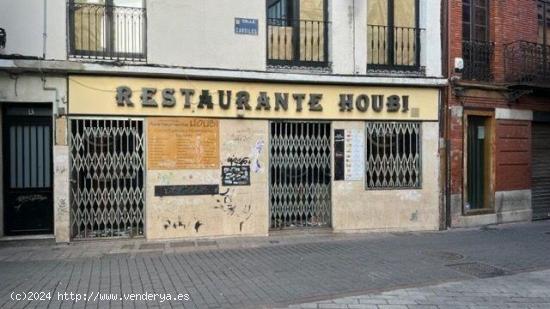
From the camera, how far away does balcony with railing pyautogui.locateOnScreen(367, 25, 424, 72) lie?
11.6 meters

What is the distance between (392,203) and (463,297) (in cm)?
517

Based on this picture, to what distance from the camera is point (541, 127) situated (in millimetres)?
13586

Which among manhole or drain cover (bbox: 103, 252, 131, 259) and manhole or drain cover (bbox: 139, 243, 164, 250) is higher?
manhole or drain cover (bbox: 139, 243, 164, 250)

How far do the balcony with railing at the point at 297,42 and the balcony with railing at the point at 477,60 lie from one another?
3919mm

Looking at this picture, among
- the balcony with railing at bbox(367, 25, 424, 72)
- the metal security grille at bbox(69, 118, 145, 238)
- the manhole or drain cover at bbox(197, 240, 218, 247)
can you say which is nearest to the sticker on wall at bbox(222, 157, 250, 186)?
the manhole or drain cover at bbox(197, 240, 218, 247)

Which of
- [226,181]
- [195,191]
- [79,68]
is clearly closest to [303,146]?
[226,181]

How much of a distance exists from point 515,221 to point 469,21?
5.55 metres

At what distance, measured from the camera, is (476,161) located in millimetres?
12586

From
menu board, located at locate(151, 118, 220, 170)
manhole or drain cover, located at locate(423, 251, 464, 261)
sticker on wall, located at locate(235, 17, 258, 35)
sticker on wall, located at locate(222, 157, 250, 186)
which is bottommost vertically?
manhole or drain cover, located at locate(423, 251, 464, 261)

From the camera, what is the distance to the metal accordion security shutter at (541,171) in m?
13.4

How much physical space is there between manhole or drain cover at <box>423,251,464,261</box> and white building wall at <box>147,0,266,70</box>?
210 inches

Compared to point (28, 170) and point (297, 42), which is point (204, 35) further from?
point (28, 170)

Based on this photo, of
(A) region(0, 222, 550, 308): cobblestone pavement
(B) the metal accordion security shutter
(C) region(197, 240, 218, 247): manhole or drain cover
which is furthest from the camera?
(B) the metal accordion security shutter

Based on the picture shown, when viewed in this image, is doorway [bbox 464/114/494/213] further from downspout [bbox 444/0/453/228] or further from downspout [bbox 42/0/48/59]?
downspout [bbox 42/0/48/59]
